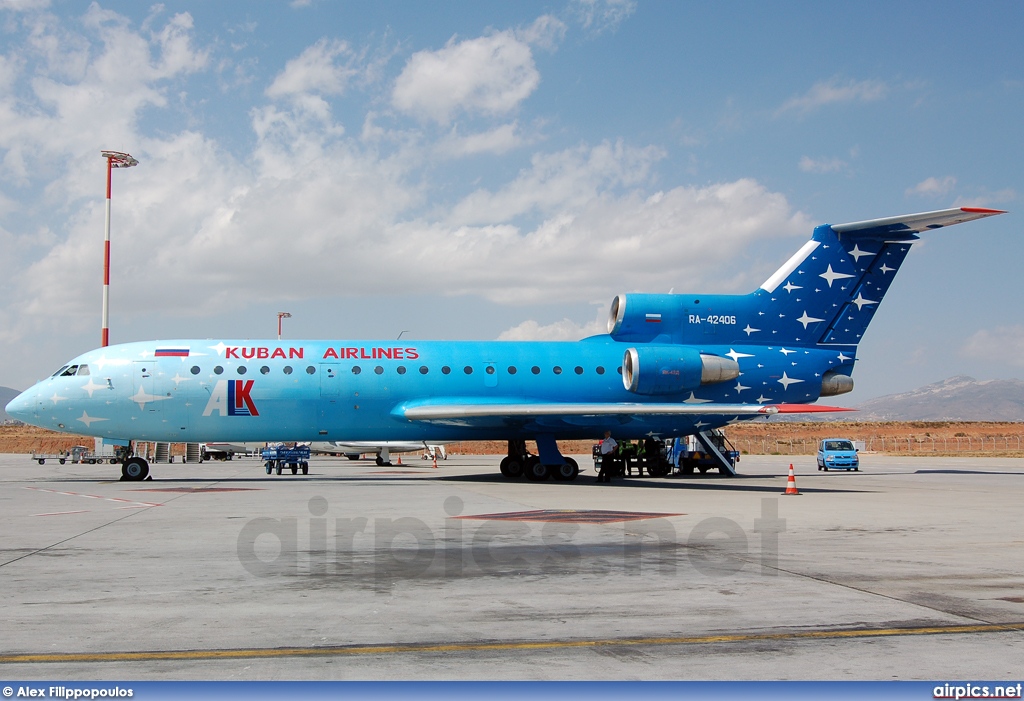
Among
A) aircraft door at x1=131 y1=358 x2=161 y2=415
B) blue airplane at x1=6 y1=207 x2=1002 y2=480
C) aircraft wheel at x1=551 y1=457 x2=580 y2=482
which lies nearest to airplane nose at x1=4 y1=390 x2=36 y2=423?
blue airplane at x1=6 y1=207 x2=1002 y2=480

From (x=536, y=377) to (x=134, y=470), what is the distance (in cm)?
1249

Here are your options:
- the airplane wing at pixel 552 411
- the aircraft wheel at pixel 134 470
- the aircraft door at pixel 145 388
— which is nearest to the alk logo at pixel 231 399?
the aircraft door at pixel 145 388

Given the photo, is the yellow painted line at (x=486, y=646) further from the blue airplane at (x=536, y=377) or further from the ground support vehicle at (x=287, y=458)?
the ground support vehicle at (x=287, y=458)

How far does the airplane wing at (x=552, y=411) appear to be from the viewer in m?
25.0

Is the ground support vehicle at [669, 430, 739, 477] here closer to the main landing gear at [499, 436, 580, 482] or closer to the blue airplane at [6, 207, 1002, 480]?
the blue airplane at [6, 207, 1002, 480]

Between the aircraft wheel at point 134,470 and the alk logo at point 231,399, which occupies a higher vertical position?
the alk logo at point 231,399

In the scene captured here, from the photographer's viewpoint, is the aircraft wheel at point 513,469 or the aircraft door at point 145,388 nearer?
the aircraft door at point 145,388

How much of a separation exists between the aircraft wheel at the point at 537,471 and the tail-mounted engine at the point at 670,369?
12.0 ft

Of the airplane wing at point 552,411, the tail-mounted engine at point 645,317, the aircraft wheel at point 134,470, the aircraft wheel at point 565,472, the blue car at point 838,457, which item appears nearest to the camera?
the airplane wing at point 552,411

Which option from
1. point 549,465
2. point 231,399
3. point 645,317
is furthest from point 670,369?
point 231,399

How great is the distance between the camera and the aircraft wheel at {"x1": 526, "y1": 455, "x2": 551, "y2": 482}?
27328mm

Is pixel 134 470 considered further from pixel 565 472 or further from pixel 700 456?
pixel 700 456

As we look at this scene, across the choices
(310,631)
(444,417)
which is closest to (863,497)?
(444,417)

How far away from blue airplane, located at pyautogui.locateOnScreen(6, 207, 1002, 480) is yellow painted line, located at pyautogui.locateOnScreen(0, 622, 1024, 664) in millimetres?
17293
